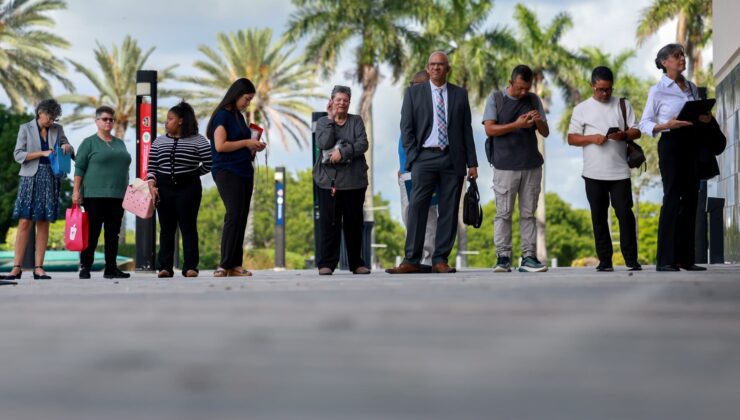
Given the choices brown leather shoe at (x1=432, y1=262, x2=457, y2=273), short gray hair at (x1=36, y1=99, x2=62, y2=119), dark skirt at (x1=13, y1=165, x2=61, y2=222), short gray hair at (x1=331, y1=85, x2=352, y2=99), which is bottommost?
brown leather shoe at (x1=432, y1=262, x2=457, y2=273)

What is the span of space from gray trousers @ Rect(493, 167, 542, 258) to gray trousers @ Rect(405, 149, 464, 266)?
35 cm

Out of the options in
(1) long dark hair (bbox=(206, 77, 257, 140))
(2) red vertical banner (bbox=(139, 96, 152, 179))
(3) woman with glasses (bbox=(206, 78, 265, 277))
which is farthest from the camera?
(2) red vertical banner (bbox=(139, 96, 152, 179))

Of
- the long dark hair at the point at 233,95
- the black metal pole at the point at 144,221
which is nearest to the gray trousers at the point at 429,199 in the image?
the long dark hair at the point at 233,95

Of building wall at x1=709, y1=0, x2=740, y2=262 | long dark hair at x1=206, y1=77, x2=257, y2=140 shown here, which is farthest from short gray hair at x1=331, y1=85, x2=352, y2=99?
building wall at x1=709, y1=0, x2=740, y2=262

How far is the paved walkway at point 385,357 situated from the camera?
8.39 ft

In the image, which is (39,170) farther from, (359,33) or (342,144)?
(359,33)

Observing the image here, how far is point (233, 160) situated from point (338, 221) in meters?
1.16

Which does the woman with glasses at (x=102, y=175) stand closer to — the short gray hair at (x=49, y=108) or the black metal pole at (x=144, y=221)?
the short gray hair at (x=49, y=108)

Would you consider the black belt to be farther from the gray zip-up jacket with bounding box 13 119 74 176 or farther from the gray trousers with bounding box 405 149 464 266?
the gray zip-up jacket with bounding box 13 119 74 176

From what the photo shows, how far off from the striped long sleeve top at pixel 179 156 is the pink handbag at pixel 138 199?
20.3 inches

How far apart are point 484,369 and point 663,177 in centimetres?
710

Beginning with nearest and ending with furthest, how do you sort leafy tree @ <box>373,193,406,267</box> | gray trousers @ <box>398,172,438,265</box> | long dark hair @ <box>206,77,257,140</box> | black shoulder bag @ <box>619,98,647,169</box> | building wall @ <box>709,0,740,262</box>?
black shoulder bag @ <box>619,98,647,169</box> → long dark hair @ <box>206,77,257,140</box> → gray trousers @ <box>398,172,438,265</box> → building wall @ <box>709,0,740,262</box> → leafy tree @ <box>373,193,406,267</box>

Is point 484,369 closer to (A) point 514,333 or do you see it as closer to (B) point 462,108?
(A) point 514,333

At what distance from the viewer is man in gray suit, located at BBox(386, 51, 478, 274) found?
33.3 ft
